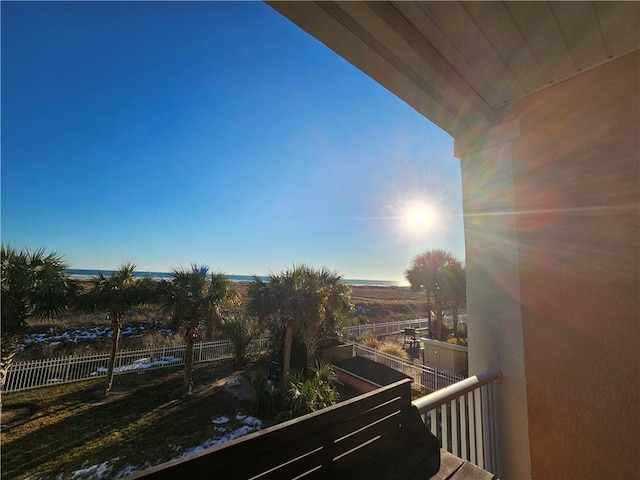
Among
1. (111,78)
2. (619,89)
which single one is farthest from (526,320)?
(111,78)

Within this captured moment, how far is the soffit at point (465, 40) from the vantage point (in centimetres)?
86

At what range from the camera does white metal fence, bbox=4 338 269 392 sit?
621cm

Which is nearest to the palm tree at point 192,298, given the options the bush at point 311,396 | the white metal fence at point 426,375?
the bush at point 311,396

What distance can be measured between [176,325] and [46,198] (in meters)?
7.76

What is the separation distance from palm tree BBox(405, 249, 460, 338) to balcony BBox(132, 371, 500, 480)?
11.3 meters

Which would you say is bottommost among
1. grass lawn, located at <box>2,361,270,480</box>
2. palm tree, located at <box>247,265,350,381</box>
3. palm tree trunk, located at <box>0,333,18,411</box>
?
grass lawn, located at <box>2,361,270,480</box>

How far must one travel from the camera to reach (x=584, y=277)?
1.31 meters

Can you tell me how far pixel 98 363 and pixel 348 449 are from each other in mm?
9367

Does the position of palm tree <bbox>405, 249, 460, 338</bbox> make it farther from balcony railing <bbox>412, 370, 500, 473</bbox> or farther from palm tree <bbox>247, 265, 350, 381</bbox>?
balcony railing <bbox>412, 370, 500, 473</bbox>

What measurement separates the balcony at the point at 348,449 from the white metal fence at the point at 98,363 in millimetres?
8123

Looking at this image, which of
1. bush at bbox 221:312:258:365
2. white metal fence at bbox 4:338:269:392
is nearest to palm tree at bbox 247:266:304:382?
bush at bbox 221:312:258:365

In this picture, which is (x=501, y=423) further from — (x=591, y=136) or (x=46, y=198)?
(x=46, y=198)

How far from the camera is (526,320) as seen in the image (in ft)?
4.67

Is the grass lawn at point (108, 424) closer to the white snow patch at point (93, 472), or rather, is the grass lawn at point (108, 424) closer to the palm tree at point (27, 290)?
the white snow patch at point (93, 472)
